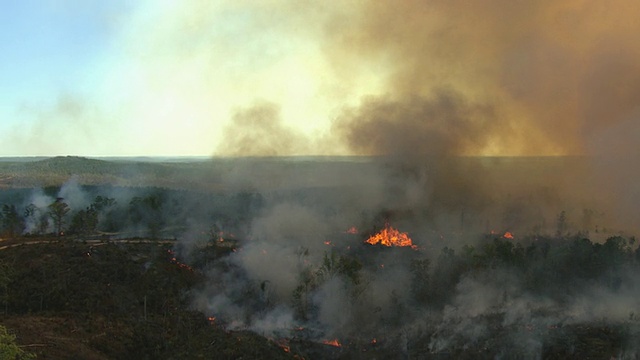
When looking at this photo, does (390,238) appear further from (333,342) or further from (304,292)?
(333,342)

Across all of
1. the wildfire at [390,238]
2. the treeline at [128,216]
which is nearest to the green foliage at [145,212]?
the treeline at [128,216]

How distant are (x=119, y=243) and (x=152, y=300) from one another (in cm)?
2218

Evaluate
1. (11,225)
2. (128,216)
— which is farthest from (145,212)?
(11,225)

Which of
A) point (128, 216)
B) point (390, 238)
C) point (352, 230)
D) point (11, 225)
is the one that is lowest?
point (390, 238)

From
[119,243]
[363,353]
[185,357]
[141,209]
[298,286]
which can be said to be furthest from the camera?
[141,209]

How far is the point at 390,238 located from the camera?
320 ft

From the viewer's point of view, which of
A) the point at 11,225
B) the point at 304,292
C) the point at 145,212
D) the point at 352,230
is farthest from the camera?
the point at 145,212

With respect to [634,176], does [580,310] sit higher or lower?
lower

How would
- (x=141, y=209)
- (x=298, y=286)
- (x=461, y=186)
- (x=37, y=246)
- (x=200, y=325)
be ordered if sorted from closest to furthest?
(x=200, y=325) → (x=298, y=286) → (x=37, y=246) → (x=141, y=209) → (x=461, y=186)

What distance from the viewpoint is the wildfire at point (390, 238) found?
95.2 metres

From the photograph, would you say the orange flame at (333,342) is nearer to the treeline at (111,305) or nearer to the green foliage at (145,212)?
the treeline at (111,305)

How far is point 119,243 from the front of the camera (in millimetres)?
83625

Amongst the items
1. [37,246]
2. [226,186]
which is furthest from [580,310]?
[226,186]

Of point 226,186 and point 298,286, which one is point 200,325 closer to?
point 298,286
